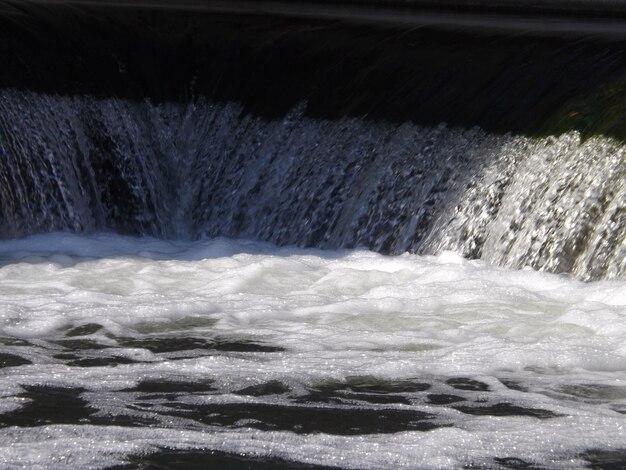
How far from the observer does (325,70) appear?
10.8 meters

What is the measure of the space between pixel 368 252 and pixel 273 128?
2.22 meters

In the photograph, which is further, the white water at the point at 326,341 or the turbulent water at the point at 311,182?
the turbulent water at the point at 311,182

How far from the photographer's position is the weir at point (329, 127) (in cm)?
833

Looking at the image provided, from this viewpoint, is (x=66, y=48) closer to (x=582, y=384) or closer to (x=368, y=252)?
(x=368, y=252)

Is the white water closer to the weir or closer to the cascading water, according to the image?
the cascading water

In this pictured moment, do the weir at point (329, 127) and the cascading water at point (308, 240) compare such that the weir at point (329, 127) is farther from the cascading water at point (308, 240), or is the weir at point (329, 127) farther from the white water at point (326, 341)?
the white water at point (326, 341)

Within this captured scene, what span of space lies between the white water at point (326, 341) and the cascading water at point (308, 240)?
0.02 m

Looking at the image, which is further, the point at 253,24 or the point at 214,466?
the point at 253,24

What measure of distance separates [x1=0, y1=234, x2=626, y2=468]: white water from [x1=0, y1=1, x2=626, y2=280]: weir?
0.52m

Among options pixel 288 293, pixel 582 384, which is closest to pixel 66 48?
pixel 288 293

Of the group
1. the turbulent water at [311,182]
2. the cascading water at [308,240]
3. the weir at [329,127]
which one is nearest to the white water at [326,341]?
the cascading water at [308,240]

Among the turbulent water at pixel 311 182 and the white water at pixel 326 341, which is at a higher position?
the turbulent water at pixel 311 182

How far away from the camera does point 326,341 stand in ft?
19.9

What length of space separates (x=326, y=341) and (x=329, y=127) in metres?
4.29
